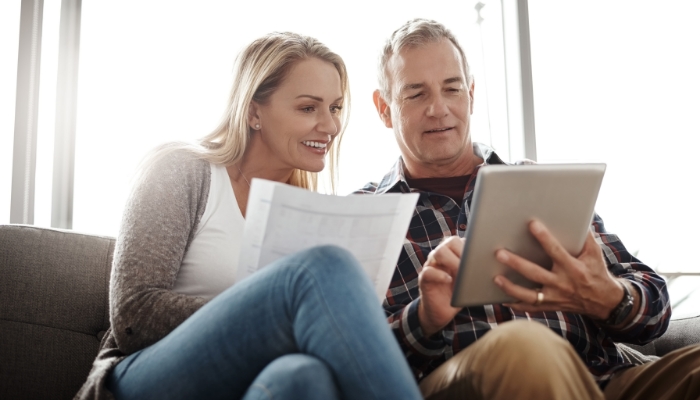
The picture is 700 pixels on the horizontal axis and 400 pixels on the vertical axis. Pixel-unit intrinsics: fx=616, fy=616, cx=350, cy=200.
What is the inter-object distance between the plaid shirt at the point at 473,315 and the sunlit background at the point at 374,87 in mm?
1060

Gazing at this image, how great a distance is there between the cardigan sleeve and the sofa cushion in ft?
1.17

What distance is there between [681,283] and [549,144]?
0.78 meters

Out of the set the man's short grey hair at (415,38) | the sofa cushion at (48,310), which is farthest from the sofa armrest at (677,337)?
the sofa cushion at (48,310)

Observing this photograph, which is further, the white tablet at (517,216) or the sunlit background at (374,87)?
the sunlit background at (374,87)

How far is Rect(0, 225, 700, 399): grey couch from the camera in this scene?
143 cm

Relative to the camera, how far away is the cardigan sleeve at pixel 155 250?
1.14 m

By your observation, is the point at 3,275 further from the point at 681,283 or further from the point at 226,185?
the point at 681,283

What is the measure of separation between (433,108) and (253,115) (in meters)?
0.49

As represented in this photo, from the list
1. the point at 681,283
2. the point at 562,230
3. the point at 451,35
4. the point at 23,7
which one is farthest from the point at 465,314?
the point at 23,7

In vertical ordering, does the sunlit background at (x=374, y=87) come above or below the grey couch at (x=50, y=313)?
above

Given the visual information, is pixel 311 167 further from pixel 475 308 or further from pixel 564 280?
pixel 564 280

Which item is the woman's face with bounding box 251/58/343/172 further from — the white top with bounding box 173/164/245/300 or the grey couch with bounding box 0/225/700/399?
the grey couch with bounding box 0/225/700/399

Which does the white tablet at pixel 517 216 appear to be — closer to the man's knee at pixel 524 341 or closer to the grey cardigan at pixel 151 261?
the man's knee at pixel 524 341

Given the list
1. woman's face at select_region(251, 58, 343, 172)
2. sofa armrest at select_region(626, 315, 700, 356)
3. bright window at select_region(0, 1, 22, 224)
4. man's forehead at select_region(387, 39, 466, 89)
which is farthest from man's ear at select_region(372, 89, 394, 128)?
bright window at select_region(0, 1, 22, 224)
